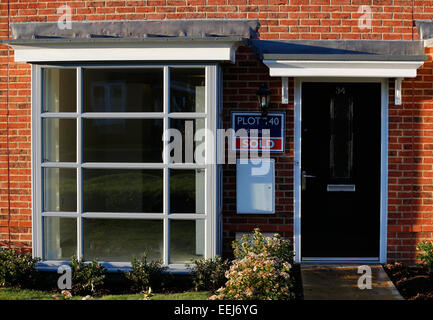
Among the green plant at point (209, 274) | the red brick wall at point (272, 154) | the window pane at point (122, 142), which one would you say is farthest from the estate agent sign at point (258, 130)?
the green plant at point (209, 274)

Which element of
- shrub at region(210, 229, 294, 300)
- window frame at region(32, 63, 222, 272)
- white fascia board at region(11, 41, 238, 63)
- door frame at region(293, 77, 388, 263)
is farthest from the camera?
door frame at region(293, 77, 388, 263)

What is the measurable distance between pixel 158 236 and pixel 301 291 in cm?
172

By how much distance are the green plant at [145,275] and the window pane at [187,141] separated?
3.91 ft

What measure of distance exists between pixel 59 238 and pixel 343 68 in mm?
3812

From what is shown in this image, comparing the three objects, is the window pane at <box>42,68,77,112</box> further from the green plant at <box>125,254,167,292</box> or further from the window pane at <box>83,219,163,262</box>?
the green plant at <box>125,254,167,292</box>

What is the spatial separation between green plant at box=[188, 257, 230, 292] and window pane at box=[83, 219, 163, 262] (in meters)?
0.58

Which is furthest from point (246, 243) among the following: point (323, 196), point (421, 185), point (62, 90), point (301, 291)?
point (62, 90)

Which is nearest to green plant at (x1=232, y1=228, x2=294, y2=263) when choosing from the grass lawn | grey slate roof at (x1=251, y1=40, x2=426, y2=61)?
the grass lawn

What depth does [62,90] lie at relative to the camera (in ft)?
20.0

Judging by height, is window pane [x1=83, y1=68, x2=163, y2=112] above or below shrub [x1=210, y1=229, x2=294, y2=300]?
above

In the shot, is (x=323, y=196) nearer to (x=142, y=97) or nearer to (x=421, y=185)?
(x=421, y=185)

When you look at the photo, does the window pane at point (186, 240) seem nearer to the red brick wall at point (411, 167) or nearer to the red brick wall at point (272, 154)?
the red brick wall at point (272, 154)

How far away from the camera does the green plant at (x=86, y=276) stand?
5672 mm

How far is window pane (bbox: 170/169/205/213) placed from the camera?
19.7ft
